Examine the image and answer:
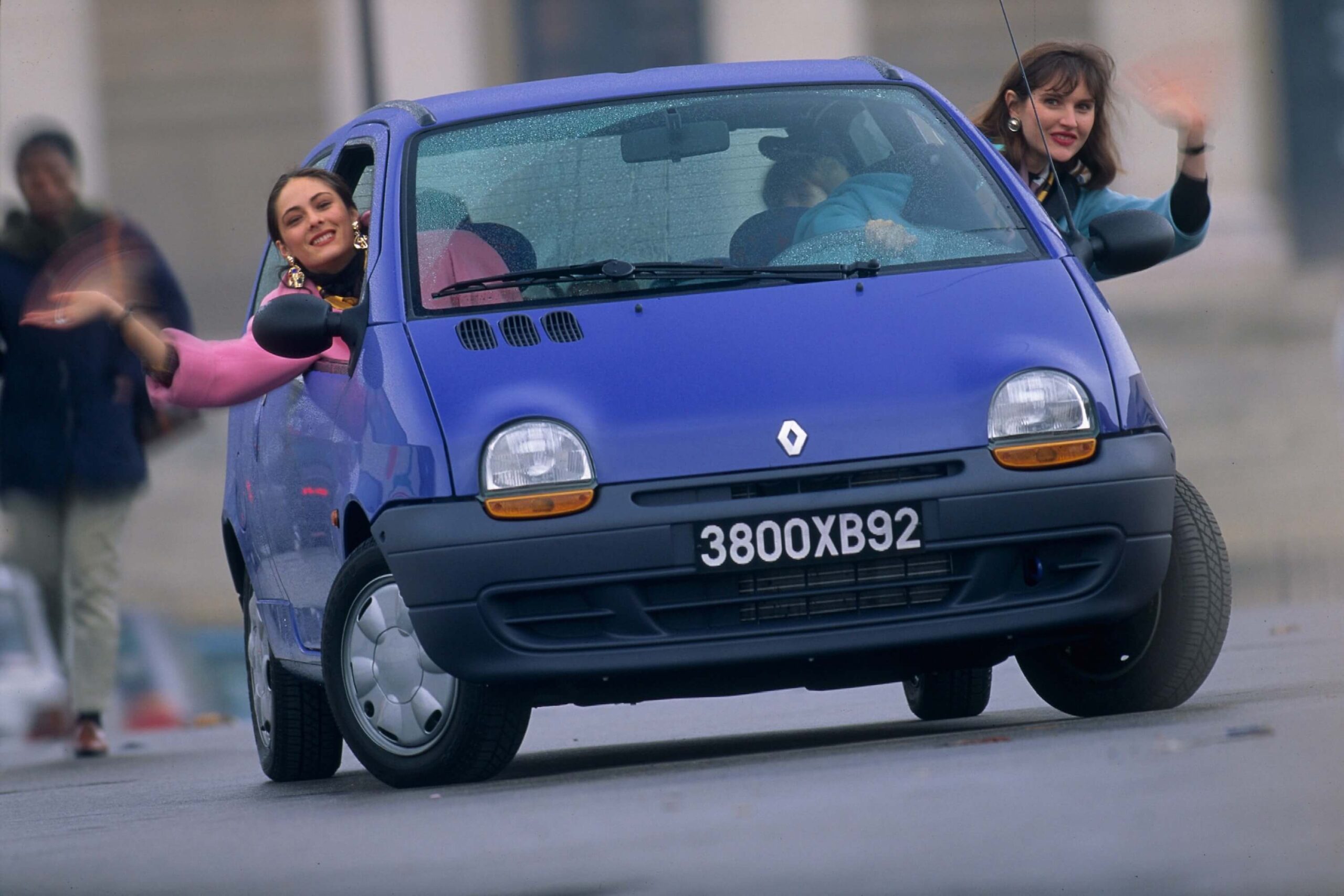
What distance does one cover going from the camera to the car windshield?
6.56 meters

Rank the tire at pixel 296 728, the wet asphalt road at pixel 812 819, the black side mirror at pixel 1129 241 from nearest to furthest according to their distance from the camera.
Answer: the wet asphalt road at pixel 812 819, the black side mirror at pixel 1129 241, the tire at pixel 296 728

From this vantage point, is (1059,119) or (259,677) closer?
(1059,119)

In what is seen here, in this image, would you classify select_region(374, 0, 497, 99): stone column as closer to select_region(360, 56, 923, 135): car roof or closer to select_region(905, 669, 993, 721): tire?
select_region(905, 669, 993, 721): tire

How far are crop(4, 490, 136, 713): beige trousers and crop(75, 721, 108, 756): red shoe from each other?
71 mm

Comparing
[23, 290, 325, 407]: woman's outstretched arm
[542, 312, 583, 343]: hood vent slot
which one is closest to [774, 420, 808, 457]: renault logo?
[542, 312, 583, 343]: hood vent slot

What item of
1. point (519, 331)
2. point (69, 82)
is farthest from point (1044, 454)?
point (69, 82)

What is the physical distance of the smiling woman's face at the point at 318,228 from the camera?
711 centimetres

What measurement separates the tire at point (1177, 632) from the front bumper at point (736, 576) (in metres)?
0.37

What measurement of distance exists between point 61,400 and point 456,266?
4343 mm

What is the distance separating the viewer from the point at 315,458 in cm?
687

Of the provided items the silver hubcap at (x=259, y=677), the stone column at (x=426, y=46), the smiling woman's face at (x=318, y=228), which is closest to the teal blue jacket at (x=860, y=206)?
the smiling woman's face at (x=318, y=228)

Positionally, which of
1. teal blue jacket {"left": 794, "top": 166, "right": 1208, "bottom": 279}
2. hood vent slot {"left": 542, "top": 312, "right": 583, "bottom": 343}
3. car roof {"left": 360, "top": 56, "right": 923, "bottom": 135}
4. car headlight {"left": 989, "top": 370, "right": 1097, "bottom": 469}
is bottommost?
car headlight {"left": 989, "top": 370, "right": 1097, "bottom": 469}

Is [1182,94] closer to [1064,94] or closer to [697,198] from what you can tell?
[1064,94]

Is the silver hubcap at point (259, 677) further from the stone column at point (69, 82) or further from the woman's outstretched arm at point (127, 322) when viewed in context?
the stone column at point (69, 82)
